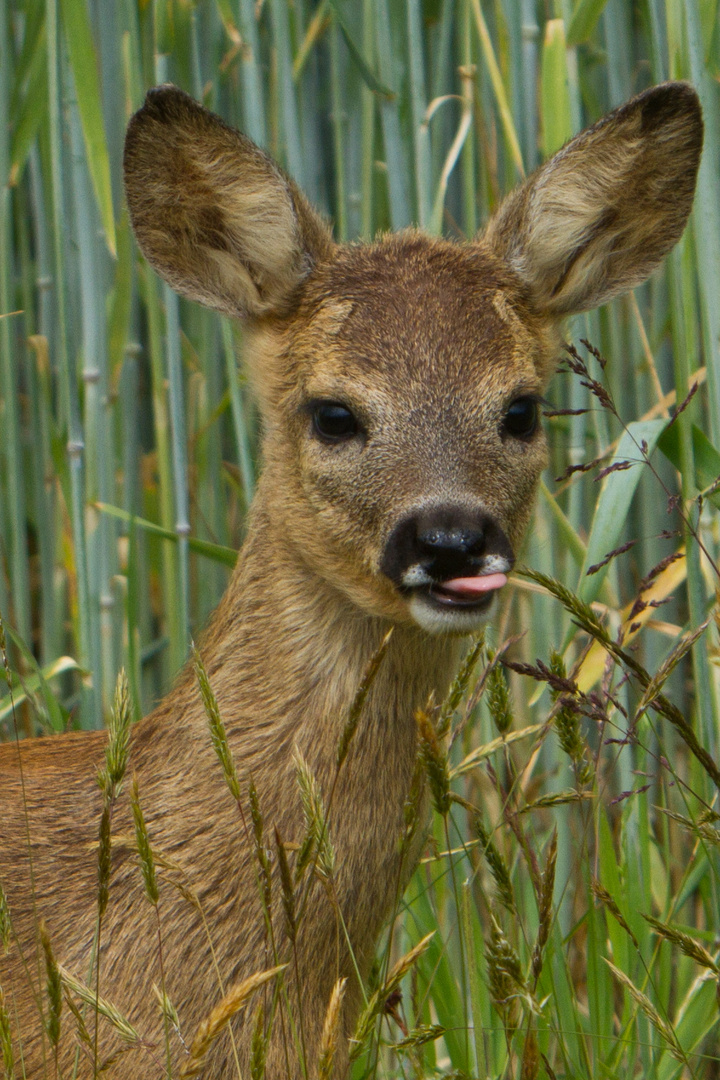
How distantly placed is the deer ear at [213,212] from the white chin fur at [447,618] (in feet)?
3.39

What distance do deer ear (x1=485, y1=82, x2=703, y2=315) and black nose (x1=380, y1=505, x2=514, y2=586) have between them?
1.01 meters

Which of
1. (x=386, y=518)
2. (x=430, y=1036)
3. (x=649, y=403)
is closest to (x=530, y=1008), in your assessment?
(x=430, y=1036)

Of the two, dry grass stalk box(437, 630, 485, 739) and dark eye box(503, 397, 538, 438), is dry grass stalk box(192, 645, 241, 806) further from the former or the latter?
dark eye box(503, 397, 538, 438)

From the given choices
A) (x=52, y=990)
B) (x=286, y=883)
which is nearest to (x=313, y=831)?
(x=286, y=883)

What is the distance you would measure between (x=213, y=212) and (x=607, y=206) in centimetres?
99

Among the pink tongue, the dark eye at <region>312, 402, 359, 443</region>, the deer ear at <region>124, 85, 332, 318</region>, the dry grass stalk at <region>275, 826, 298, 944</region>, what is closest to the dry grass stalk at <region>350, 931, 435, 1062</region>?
the dry grass stalk at <region>275, 826, 298, 944</region>

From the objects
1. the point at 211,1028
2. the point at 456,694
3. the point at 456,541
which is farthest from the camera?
the point at 456,541

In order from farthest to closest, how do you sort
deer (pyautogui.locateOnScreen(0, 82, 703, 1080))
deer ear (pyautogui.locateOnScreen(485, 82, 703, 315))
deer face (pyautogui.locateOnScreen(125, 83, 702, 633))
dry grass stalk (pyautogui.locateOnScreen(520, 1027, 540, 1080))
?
deer ear (pyautogui.locateOnScreen(485, 82, 703, 315)) < deer face (pyautogui.locateOnScreen(125, 83, 702, 633)) < deer (pyautogui.locateOnScreen(0, 82, 703, 1080)) < dry grass stalk (pyautogui.locateOnScreen(520, 1027, 540, 1080))

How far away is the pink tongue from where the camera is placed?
2381mm

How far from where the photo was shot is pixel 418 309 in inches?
114

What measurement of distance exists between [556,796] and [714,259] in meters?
1.64

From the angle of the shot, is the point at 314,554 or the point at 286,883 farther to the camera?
the point at 314,554

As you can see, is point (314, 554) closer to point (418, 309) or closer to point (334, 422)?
point (334, 422)

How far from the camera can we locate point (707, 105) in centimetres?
337
